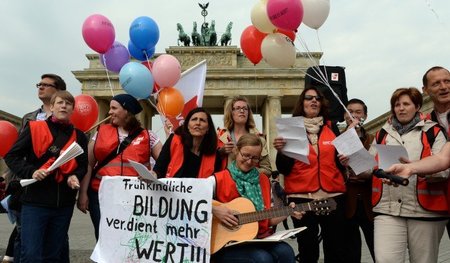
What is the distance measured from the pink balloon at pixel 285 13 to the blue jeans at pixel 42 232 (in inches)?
119

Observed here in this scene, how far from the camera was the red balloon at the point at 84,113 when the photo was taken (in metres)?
5.52

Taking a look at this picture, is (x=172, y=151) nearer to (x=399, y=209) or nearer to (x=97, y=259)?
(x=97, y=259)

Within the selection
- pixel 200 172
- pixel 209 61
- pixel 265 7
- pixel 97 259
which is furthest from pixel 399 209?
pixel 209 61

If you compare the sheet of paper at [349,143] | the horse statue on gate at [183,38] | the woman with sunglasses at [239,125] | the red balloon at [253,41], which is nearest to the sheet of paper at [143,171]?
the woman with sunglasses at [239,125]

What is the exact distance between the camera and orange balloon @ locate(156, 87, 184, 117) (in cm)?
625

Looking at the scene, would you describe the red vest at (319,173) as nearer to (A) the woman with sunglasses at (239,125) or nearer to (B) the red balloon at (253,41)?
(A) the woman with sunglasses at (239,125)

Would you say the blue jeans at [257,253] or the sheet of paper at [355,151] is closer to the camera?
the blue jeans at [257,253]

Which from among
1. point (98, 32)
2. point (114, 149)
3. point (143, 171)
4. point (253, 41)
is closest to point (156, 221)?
point (143, 171)

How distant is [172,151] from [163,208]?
2.31 ft

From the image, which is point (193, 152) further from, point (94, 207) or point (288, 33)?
point (288, 33)

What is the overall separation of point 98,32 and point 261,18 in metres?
2.35

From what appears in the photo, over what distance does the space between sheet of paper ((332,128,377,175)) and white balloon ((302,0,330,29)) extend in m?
2.18

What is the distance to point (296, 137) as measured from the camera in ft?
13.2

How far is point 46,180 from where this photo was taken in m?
3.73
